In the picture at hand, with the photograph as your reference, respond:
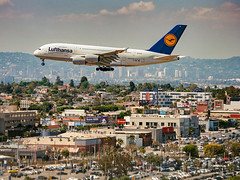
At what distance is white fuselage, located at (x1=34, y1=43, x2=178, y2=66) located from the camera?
8150 cm

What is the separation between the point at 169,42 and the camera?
285ft

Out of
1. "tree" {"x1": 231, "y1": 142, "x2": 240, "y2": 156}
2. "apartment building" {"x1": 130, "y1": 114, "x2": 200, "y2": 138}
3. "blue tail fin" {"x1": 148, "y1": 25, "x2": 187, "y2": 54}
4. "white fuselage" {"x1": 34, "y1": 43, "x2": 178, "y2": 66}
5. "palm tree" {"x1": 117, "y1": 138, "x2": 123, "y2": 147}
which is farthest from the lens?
"apartment building" {"x1": 130, "y1": 114, "x2": 200, "y2": 138}

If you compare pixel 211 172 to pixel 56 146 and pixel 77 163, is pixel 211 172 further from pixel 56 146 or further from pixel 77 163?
pixel 56 146

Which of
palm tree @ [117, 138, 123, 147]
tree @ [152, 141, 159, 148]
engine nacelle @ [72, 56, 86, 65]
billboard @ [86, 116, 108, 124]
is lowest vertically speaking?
tree @ [152, 141, 159, 148]

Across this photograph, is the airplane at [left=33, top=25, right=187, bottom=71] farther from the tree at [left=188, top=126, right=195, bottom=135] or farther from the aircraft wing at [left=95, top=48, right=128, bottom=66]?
the tree at [left=188, top=126, right=195, bottom=135]

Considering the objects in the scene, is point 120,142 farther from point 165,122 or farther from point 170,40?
point 170,40

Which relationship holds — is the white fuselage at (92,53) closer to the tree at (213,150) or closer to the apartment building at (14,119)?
the tree at (213,150)

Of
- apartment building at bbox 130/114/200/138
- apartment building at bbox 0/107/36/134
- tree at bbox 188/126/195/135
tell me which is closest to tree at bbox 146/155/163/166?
apartment building at bbox 130/114/200/138

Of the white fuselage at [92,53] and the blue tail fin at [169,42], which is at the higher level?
the blue tail fin at [169,42]

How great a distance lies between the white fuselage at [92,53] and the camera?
267 feet

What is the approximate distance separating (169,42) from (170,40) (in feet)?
1.81

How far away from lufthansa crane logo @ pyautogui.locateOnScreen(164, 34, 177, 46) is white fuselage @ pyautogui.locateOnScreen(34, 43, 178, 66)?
4.18 m

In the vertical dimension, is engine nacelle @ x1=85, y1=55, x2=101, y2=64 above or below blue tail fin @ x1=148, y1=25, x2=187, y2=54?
below

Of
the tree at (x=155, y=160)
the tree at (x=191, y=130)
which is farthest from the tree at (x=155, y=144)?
the tree at (x=191, y=130)
